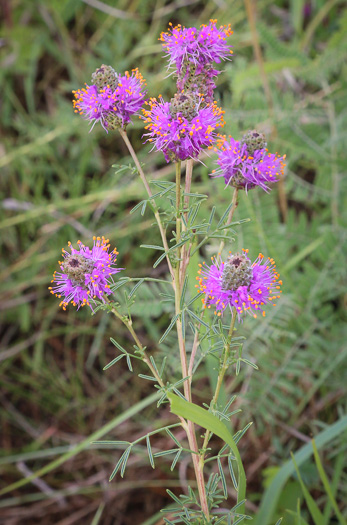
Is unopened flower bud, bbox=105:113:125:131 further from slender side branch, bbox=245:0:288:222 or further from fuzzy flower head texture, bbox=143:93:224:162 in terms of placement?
slender side branch, bbox=245:0:288:222

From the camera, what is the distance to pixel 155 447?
104 inches

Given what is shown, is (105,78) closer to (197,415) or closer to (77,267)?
(77,267)

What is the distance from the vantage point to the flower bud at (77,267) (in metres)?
1.25

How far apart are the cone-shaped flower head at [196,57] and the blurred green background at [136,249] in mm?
660

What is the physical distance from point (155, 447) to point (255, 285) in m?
1.68

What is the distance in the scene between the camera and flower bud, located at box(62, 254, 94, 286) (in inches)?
49.4

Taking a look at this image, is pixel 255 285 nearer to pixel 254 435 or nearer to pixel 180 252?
pixel 180 252

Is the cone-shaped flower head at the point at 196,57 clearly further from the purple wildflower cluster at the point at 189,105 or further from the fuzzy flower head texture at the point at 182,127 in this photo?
the fuzzy flower head texture at the point at 182,127

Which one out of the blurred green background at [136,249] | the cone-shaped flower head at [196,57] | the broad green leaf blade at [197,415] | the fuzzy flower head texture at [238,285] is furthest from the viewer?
the blurred green background at [136,249]

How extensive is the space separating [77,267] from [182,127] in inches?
16.4

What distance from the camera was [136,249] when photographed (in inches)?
124

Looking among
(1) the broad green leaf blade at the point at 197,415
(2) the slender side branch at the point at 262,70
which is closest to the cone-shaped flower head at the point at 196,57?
(1) the broad green leaf blade at the point at 197,415

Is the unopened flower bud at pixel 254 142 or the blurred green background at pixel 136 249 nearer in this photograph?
the unopened flower bud at pixel 254 142

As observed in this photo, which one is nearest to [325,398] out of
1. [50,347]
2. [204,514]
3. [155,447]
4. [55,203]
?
[155,447]
